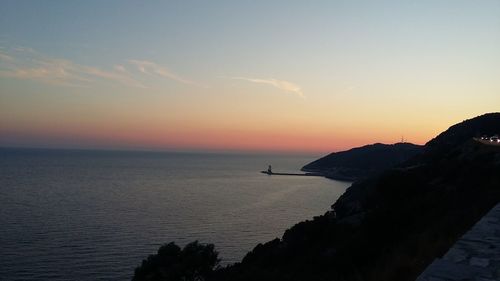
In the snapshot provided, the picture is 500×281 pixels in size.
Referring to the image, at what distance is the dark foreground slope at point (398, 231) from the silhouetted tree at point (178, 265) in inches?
43.6

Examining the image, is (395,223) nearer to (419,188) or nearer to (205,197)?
(419,188)

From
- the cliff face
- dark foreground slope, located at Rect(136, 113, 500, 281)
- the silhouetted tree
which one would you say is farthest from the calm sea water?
the cliff face

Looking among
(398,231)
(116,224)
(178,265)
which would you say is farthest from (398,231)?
(116,224)

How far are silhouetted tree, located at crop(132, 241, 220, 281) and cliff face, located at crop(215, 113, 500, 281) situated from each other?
7.82ft

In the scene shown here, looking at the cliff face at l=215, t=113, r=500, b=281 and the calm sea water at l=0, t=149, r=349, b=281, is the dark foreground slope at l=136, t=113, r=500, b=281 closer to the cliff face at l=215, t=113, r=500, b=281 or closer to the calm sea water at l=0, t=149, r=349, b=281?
the cliff face at l=215, t=113, r=500, b=281

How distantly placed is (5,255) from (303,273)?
37.9 m

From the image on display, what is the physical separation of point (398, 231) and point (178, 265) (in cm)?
1898

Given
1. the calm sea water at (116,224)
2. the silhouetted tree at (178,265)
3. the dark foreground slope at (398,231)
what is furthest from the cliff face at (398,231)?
the calm sea water at (116,224)

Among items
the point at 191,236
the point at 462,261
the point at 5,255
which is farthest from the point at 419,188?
the point at 5,255

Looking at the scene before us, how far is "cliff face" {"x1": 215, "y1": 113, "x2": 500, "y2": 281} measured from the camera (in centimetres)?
966

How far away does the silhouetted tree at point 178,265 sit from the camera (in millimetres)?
31406

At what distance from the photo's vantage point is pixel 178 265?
31.5 meters

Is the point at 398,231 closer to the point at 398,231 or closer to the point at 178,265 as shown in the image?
the point at 398,231

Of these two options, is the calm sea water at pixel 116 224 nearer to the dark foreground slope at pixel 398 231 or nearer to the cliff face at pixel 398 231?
the dark foreground slope at pixel 398 231
